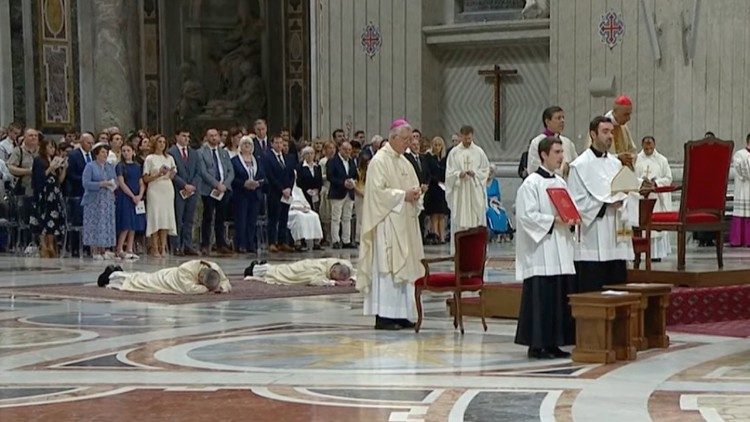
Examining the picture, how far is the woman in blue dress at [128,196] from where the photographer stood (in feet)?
61.8

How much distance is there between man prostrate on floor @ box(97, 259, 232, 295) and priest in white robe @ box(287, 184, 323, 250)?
5.76 m

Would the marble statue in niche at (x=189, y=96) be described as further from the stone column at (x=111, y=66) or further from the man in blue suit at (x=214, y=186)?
the man in blue suit at (x=214, y=186)

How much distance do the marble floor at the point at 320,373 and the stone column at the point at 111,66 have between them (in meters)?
13.3

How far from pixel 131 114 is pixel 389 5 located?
578 centimetres

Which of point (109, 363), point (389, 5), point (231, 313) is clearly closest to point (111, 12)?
point (389, 5)

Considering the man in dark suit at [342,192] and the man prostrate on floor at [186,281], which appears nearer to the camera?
the man prostrate on floor at [186,281]

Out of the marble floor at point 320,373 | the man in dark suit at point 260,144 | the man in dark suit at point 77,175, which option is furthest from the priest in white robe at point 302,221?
the marble floor at point 320,373

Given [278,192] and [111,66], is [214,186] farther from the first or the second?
[111,66]

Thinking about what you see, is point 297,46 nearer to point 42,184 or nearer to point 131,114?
point 131,114

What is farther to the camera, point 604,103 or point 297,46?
point 297,46

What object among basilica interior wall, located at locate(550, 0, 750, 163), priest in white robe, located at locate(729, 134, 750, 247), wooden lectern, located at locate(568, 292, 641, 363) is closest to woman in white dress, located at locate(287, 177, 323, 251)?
basilica interior wall, located at locate(550, 0, 750, 163)

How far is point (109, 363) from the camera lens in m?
9.71

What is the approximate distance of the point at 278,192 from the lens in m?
20.3

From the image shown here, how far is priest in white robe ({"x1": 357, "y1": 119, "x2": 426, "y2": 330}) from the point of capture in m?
11.6
